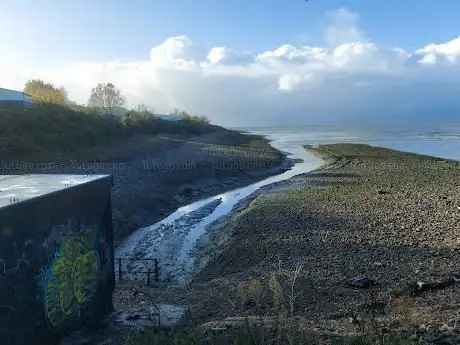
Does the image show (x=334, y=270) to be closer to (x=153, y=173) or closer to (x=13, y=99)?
(x=153, y=173)

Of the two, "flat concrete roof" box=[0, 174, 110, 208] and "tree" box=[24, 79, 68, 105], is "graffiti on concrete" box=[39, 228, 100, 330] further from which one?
"tree" box=[24, 79, 68, 105]

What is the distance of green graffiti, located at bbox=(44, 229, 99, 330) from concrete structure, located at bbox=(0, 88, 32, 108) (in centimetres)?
5744

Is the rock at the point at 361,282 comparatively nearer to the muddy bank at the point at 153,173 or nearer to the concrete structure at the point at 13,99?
the muddy bank at the point at 153,173

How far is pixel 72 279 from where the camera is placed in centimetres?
842

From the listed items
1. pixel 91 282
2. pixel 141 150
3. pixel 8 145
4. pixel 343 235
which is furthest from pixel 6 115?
pixel 91 282

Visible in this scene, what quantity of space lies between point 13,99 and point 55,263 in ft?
224

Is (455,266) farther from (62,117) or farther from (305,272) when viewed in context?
(62,117)

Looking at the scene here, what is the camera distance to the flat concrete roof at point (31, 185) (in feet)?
24.7

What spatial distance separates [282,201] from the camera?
2788 centimetres

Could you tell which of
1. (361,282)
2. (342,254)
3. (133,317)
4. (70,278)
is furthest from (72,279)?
(342,254)

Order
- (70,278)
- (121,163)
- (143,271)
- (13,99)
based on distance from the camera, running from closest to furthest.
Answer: (70,278)
(143,271)
(121,163)
(13,99)

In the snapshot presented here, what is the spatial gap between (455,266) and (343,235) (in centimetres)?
591

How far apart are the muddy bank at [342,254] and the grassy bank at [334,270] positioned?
0.04 m

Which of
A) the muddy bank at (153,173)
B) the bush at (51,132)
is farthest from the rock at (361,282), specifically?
the bush at (51,132)
